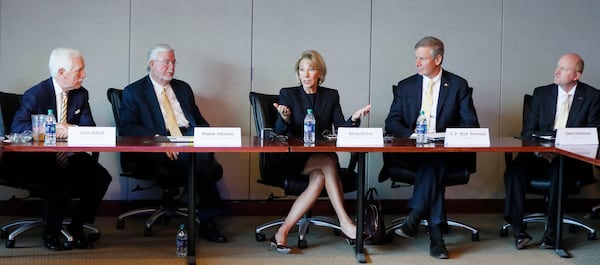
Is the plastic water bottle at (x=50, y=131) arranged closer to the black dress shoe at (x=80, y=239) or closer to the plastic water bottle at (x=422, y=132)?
the black dress shoe at (x=80, y=239)

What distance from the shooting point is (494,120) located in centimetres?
599

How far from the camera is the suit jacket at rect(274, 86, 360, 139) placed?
4.80m

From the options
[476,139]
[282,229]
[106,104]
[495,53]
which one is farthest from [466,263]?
[106,104]

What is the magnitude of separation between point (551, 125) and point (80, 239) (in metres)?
3.28

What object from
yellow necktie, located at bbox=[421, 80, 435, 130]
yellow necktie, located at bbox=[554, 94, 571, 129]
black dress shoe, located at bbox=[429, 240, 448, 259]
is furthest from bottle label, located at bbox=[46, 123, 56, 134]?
yellow necktie, located at bbox=[554, 94, 571, 129]

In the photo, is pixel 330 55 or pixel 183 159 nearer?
pixel 183 159

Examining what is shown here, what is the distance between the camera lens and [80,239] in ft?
14.4

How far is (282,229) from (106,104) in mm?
1944

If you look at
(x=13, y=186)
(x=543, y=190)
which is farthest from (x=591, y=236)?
(x=13, y=186)

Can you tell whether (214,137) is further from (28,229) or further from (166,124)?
(28,229)

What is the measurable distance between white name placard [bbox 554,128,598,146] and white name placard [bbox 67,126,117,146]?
8.49 ft

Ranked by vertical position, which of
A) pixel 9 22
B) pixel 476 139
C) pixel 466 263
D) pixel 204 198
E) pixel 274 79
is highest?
pixel 9 22

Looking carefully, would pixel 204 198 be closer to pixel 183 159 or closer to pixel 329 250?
pixel 183 159

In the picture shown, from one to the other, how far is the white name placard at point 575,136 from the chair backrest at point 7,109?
338cm
